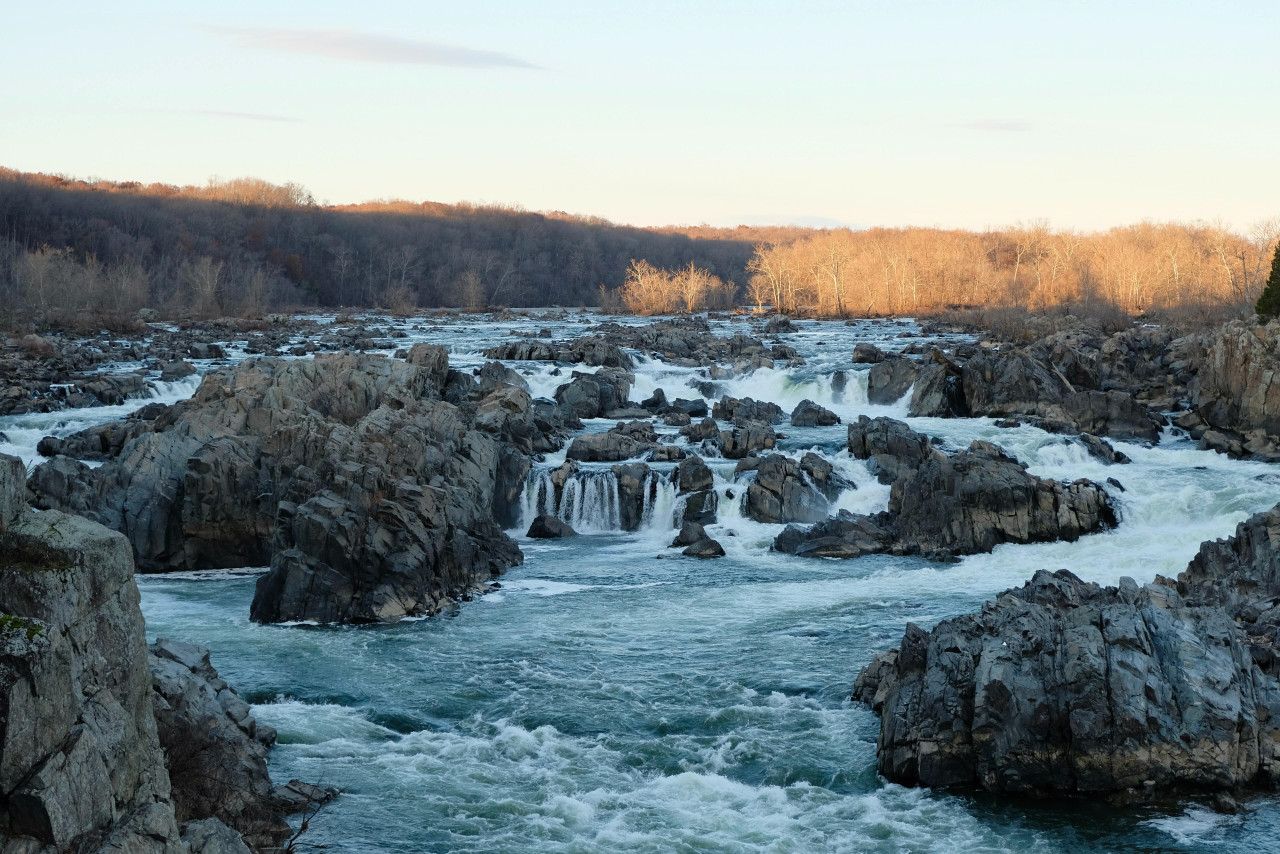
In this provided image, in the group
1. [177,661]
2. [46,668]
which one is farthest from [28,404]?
[46,668]

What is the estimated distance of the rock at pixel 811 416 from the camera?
3538 centimetres

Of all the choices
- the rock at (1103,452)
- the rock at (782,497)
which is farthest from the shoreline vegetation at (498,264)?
the rock at (782,497)

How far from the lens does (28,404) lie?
34.8 m

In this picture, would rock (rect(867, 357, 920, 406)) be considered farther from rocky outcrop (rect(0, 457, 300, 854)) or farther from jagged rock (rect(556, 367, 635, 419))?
rocky outcrop (rect(0, 457, 300, 854))

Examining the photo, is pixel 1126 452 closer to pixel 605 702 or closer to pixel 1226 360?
pixel 1226 360

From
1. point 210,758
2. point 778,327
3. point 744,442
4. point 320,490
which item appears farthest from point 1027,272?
point 210,758

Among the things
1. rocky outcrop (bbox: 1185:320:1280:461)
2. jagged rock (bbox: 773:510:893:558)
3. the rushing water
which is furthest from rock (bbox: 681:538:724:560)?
rocky outcrop (bbox: 1185:320:1280:461)

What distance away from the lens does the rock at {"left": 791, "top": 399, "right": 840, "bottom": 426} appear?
3538 centimetres

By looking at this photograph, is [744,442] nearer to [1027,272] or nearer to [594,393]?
[594,393]

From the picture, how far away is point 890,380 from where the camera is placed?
4034cm

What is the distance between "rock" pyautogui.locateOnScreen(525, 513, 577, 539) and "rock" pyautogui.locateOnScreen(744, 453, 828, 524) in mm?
4421

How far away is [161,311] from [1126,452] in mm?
64976

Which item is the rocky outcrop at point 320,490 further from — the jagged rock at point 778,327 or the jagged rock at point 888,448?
the jagged rock at point 778,327

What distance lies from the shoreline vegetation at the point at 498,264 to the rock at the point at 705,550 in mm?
34002
